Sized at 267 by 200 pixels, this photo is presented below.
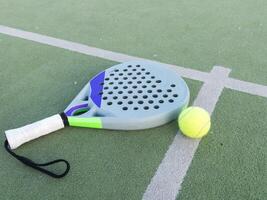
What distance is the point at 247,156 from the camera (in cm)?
111

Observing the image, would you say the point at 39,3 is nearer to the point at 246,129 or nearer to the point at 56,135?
the point at 56,135

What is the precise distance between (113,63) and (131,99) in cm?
44

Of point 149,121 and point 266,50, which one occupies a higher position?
point 149,121

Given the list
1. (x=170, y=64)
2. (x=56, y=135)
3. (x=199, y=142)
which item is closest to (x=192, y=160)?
(x=199, y=142)

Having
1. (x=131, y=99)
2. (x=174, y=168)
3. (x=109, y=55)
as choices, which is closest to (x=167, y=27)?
(x=109, y=55)

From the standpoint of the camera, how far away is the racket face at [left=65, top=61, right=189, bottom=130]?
1.20 metres

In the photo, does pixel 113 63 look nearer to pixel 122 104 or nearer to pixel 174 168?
pixel 122 104

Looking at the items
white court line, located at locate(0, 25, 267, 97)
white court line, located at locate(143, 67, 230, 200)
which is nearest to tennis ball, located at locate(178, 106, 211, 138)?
white court line, located at locate(143, 67, 230, 200)

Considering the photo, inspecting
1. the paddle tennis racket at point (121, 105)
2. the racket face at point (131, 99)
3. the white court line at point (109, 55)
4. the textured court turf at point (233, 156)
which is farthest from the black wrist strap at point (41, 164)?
the white court line at point (109, 55)

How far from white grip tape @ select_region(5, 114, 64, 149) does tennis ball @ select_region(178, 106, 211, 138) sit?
0.44 m

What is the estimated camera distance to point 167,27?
6.35 ft

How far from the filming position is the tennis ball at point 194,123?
3.70 feet

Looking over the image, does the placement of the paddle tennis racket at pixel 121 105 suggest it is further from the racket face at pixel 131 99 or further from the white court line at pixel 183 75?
the white court line at pixel 183 75

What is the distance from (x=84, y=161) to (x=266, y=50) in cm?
108
